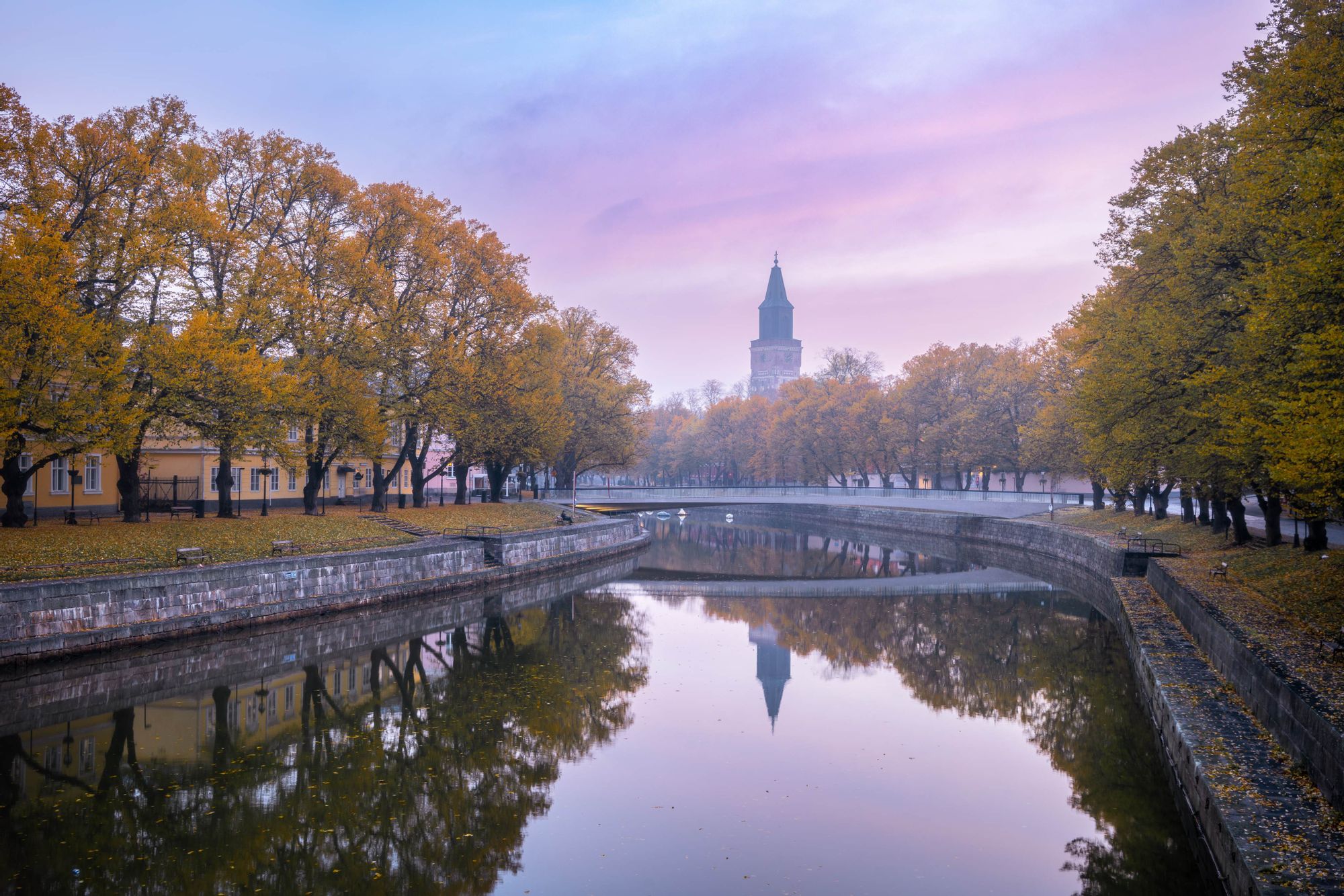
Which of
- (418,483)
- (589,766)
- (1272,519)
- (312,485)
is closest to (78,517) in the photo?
(312,485)

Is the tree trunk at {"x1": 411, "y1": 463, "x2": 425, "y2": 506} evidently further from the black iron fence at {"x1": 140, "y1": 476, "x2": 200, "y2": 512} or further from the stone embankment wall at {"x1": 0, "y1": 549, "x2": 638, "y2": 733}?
the stone embankment wall at {"x1": 0, "y1": 549, "x2": 638, "y2": 733}

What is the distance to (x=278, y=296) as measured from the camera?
37.0 metres

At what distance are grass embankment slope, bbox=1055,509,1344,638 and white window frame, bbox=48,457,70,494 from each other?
42.2 metres

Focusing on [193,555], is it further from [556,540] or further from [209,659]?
[556,540]

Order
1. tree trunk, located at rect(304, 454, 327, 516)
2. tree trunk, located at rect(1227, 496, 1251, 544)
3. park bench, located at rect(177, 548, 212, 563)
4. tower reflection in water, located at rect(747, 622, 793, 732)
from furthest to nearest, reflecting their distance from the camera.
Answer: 1. tree trunk, located at rect(304, 454, 327, 516)
2. tree trunk, located at rect(1227, 496, 1251, 544)
3. park bench, located at rect(177, 548, 212, 563)
4. tower reflection in water, located at rect(747, 622, 793, 732)

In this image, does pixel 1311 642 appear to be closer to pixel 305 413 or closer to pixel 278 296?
pixel 305 413

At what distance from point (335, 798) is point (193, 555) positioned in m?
16.9

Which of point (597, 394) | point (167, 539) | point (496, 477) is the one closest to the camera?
point (167, 539)

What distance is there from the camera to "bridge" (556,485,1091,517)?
71.2 meters

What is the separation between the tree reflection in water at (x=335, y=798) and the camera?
1270cm

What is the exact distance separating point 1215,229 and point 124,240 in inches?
1377

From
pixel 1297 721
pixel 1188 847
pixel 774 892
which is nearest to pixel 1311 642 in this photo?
pixel 1297 721

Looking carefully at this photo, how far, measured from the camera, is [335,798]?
15523mm

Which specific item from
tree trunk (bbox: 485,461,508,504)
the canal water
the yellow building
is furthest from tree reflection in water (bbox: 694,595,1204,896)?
tree trunk (bbox: 485,461,508,504)
